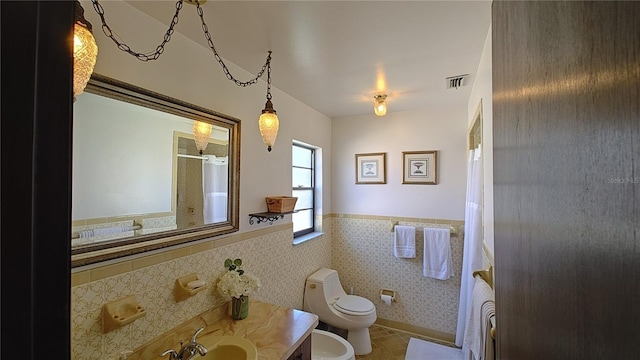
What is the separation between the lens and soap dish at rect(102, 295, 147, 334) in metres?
1.05

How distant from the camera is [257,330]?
1.49m

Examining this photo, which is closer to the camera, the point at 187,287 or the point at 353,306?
the point at 187,287

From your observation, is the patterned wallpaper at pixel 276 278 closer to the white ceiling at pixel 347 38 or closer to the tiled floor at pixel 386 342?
the tiled floor at pixel 386 342

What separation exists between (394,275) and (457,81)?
2.12 metres

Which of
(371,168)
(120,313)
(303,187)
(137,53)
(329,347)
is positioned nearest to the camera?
(120,313)

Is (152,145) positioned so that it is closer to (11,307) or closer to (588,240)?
(11,307)

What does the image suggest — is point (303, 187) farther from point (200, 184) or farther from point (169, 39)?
point (169, 39)

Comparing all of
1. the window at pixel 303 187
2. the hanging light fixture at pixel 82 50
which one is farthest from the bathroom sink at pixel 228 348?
the window at pixel 303 187

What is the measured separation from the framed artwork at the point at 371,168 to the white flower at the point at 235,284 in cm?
190

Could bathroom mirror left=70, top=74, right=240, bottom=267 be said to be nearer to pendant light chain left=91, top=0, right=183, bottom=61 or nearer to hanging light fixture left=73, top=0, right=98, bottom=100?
pendant light chain left=91, top=0, right=183, bottom=61

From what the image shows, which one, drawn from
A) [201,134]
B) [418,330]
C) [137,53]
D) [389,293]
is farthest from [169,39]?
[418,330]

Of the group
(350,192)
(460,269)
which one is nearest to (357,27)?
(350,192)

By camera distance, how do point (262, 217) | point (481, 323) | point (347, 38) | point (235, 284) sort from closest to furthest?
point (481, 323) → point (347, 38) → point (235, 284) → point (262, 217)

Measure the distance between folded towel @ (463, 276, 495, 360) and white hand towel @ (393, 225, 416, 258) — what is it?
1.14 m
